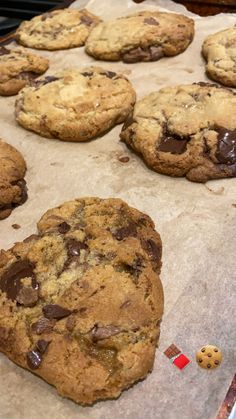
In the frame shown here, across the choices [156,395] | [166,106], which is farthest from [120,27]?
[156,395]

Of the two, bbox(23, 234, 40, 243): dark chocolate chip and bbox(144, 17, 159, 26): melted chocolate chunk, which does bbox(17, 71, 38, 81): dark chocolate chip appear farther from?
bbox(23, 234, 40, 243): dark chocolate chip

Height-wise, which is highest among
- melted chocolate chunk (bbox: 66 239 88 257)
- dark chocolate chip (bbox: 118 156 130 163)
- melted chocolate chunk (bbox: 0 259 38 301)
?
melted chocolate chunk (bbox: 66 239 88 257)

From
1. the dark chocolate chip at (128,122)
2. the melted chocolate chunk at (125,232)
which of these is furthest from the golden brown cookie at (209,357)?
the dark chocolate chip at (128,122)

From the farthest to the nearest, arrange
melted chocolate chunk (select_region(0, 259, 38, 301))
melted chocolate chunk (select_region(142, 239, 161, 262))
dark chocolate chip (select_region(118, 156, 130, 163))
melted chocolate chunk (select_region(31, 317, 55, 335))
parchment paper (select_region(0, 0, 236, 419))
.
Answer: dark chocolate chip (select_region(118, 156, 130, 163))
melted chocolate chunk (select_region(142, 239, 161, 262))
melted chocolate chunk (select_region(0, 259, 38, 301))
melted chocolate chunk (select_region(31, 317, 55, 335))
parchment paper (select_region(0, 0, 236, 419))

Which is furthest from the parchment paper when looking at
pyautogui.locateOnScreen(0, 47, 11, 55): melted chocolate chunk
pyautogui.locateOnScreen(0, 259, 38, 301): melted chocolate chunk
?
pyautogui.locateOnScreen(0, 47, 11, 55): melted chocolate chunk

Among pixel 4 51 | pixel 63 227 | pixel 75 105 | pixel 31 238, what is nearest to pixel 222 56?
pixel 75 105

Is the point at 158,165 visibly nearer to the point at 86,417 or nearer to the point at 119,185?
the point at 119,185
